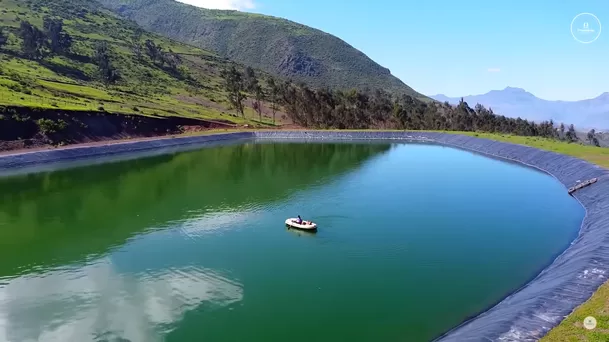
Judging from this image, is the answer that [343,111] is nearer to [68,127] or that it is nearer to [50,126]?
[68,127]

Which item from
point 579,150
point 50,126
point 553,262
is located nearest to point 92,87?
point 50,126

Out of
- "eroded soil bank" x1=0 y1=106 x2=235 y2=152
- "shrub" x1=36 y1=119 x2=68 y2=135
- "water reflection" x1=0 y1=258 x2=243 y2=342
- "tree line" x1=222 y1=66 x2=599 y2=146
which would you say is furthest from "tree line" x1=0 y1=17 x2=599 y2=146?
"water reflection" x1=0 y1=258 x2=243 y2=342

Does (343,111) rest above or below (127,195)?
above

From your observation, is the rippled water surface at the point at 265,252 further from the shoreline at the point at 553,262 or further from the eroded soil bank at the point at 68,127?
the eroded soil bank at the point at 68,127

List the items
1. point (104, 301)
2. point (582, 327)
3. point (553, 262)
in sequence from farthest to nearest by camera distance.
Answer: point (553, 262) → point (104, 301) → point (582, 327)

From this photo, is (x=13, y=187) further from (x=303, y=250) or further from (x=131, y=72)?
(x=131, y=72)

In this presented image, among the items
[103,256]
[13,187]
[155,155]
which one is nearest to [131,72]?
[155,155]
